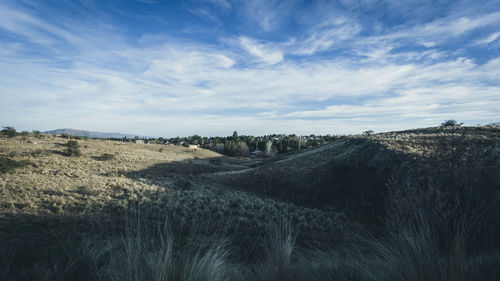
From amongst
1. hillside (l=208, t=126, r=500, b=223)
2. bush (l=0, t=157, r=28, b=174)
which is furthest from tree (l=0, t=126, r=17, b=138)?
hillside (l=208, t=126, r=500, b=223)

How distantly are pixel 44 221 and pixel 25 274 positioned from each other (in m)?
9.45

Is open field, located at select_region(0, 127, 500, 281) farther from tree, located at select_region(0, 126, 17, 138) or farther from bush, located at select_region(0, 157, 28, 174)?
tree, located at select_region(0, 126, 17, 138)

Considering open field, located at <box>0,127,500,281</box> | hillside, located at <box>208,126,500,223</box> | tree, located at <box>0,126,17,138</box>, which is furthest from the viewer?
tree, located at <box>0,126,17,138</box>

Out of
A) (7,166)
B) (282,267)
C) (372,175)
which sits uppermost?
(282,267)

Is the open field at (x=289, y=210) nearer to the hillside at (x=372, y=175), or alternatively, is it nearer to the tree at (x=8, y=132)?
the hillside at (x=372, y=175)

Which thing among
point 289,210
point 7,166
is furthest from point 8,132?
point 289,210

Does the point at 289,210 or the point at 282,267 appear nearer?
the point at 282,267

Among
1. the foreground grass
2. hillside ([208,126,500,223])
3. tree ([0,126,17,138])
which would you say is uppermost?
tree ([0,126,17,138])

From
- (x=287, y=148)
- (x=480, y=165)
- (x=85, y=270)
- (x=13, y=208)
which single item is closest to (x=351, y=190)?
(x=480, y=165)

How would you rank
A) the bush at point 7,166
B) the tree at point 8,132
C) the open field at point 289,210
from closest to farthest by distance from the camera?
the open field at point 289,210
the bush at point 7,166
the tree at point 8,132

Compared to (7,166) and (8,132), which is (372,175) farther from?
(8,132)

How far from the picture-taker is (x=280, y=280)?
97.7 inches

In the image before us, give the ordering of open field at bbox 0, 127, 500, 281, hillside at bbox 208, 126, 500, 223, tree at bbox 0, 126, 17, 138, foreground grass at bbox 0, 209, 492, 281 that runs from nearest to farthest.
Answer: foreground grass at bbox 0, 209, 492, 281
open field at bbox 0, 127, 500, 281
hillside at bbox 208, 126, 500, 223
tree at bbox 0, 126, 17, 138

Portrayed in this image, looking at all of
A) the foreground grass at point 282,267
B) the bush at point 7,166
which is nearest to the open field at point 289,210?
the foreground grass at point 282,267
